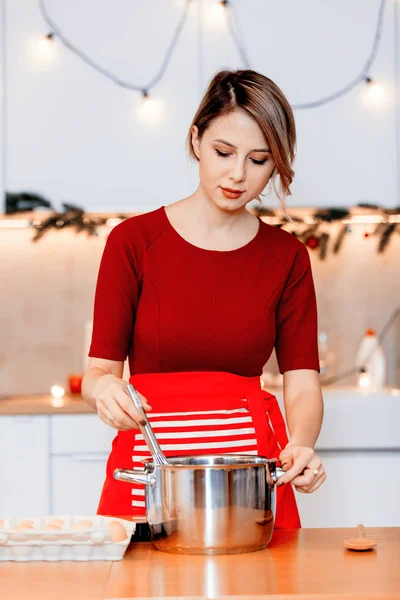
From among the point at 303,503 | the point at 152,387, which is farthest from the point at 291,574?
the point at 303,503

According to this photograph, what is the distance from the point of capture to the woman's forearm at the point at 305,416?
139cm

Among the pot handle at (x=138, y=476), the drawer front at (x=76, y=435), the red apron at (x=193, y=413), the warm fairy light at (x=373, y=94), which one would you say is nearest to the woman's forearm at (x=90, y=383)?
the red apron at (x=193, y=413)

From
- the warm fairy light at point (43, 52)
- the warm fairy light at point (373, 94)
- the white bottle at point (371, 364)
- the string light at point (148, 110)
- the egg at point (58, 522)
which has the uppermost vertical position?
the warm fairy light at point (43, 52)

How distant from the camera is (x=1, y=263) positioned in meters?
3.04

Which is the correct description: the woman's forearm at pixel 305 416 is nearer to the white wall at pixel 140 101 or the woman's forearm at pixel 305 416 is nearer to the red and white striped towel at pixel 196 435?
the red and white striped towel at pixel 196 435

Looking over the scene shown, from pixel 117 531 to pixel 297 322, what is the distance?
658 mm

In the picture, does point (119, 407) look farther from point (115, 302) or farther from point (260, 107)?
point (260, 107)

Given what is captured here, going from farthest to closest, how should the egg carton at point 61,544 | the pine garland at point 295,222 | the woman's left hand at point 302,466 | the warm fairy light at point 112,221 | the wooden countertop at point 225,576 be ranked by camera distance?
the warm fairy light at point 112,221, the pine garland at point 295,222, the woman's left hand at point 302,466, the egg carton at point 61,544, the wooden countertop at point 225,576

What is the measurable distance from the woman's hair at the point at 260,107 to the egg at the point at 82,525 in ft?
2.24

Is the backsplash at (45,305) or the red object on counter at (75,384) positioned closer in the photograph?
the red object on counter at (75,384)

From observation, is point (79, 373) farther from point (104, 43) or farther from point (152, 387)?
point (152, 387)

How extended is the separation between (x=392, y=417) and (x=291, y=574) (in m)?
1.71

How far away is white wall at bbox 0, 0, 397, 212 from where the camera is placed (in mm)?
2779

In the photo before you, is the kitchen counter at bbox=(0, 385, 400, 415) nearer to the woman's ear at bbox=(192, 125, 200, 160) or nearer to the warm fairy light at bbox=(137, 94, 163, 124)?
the warm fairy light at bbox=(137, 94, 163, 124)
